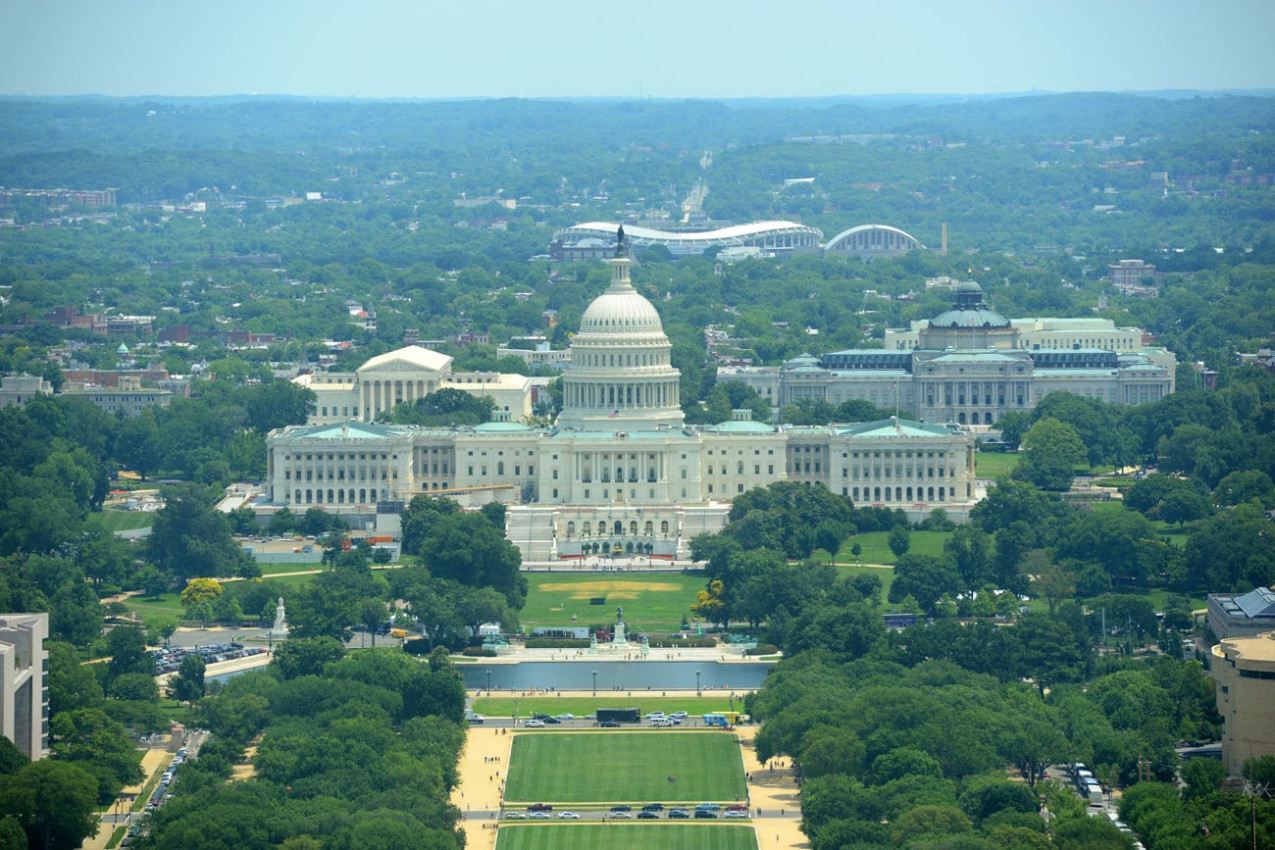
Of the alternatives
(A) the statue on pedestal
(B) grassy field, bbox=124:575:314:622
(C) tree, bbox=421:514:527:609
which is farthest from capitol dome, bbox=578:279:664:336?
(A) the statue on pedestal

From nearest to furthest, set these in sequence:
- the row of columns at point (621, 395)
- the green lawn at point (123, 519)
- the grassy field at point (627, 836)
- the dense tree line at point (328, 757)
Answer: the dense tree line at point (328, 757) → the grassy field at point (627, 836) → the green lawn at point (123, 519) → the row of columns at point (621, 395)

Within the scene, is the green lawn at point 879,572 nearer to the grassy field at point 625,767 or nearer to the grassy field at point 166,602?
the grassy field at point 166,602

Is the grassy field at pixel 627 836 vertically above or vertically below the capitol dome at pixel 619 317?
below

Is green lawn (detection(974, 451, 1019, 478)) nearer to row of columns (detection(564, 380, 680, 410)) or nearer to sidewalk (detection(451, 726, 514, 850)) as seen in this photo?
row of columns (detection(564, 380, 680, 410))

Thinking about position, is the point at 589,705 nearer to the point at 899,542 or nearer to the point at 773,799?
the point at 773,799

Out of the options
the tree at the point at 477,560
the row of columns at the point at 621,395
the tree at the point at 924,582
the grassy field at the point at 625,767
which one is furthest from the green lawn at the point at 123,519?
the grassy field at the point at 625,767

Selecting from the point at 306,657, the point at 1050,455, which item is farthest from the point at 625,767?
the point at 1050,455

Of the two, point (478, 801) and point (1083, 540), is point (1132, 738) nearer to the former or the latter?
point (478, 801)
